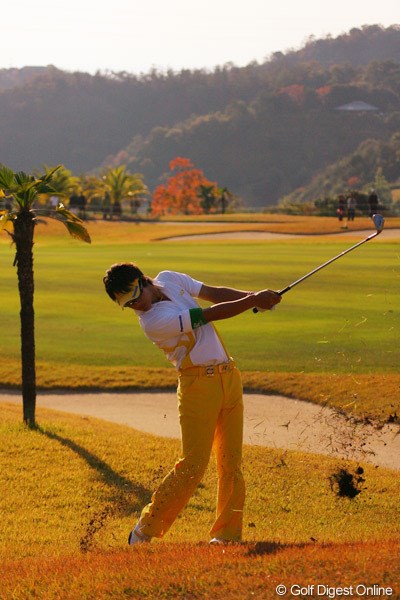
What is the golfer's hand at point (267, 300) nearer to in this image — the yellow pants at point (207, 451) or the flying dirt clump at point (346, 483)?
the yellow pants at point (207, 451)

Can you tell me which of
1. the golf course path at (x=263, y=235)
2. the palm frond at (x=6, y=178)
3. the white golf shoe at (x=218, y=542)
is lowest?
the golf course path at (x=263, y=235)

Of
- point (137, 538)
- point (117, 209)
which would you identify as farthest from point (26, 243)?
point (117, 209)

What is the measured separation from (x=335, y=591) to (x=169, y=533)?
3514 mm

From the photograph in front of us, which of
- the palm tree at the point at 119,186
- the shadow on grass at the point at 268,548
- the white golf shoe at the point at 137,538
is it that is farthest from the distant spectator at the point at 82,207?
the shadow on grass at the point at 268,548

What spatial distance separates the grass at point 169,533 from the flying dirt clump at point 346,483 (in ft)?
0.13

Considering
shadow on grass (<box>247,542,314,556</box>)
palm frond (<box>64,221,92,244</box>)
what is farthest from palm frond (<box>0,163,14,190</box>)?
shadow on grass (<box>247,542,314,556</box>)

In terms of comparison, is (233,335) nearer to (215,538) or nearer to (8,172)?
(8,172)

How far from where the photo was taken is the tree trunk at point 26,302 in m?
12.7

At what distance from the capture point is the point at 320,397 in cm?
1455

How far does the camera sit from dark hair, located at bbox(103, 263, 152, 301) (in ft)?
23.6

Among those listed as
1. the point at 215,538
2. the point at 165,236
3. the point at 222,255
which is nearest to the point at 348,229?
the point at 165,236

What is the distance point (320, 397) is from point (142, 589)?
357 inches

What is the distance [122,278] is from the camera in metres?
7.20
